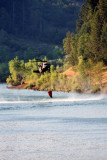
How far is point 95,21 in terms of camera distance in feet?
461

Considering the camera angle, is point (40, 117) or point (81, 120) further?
point (40, 117)

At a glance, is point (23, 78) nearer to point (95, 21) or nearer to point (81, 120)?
point (95, 21)

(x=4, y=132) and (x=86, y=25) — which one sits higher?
(x=86, y=25)

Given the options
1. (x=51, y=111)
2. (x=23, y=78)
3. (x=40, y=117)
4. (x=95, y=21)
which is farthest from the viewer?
(x=23, y=78)

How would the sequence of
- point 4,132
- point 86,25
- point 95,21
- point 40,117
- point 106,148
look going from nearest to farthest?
point 106,148
point 4,132
point 40,117
point 95,21
point 86,25

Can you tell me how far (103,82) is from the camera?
130 meters

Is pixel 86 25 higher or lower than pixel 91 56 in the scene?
higher

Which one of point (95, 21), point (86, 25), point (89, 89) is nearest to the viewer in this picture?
point (89, 89)

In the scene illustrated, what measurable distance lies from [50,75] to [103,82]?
2332cm

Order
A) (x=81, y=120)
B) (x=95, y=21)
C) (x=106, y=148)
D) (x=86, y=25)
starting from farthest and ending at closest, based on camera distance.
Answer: (x=86, y=25), (x=95, y=21), (x=81, y=120), (x=106, y=148)

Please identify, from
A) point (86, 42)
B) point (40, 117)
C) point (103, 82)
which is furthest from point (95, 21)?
point (40, 117)

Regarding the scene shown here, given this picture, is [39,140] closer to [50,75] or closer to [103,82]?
[103,82]

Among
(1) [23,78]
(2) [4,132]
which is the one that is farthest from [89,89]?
(2) [4,132]

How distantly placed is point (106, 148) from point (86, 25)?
131 meters
